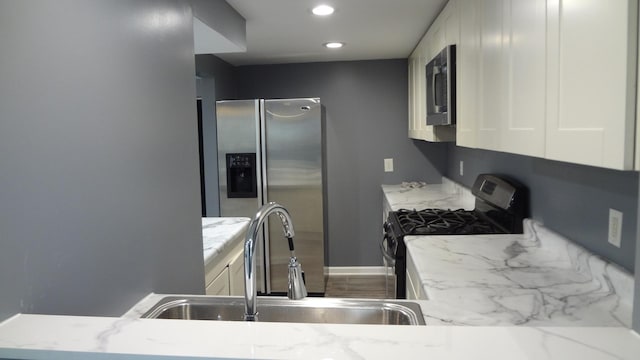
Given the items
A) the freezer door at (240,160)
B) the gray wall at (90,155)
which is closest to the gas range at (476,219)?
the gray wall at (90,155)

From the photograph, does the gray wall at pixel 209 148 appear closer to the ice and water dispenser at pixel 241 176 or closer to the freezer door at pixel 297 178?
the ice and water dispenser at pixel 241 176

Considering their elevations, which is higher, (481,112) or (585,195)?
(481,112)

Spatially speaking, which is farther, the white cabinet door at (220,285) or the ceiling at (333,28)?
the ceiling at (333,28)

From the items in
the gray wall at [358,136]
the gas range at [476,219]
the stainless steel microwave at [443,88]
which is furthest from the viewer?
the gray wall at [358,136]

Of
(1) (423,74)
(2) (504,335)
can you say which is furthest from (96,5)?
(1) (423,74)

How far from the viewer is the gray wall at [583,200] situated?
1408mm

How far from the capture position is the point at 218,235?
8.15 feet

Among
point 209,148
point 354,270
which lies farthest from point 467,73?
point 354,270

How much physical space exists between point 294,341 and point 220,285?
1.51 m

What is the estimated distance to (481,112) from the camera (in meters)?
2.00

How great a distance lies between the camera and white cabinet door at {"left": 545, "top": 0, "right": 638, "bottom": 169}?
92 centimetres

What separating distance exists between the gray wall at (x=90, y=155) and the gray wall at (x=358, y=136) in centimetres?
283

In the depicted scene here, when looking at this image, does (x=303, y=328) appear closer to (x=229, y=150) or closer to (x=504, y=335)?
(x=504, y=335)

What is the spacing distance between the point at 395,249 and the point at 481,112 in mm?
828
